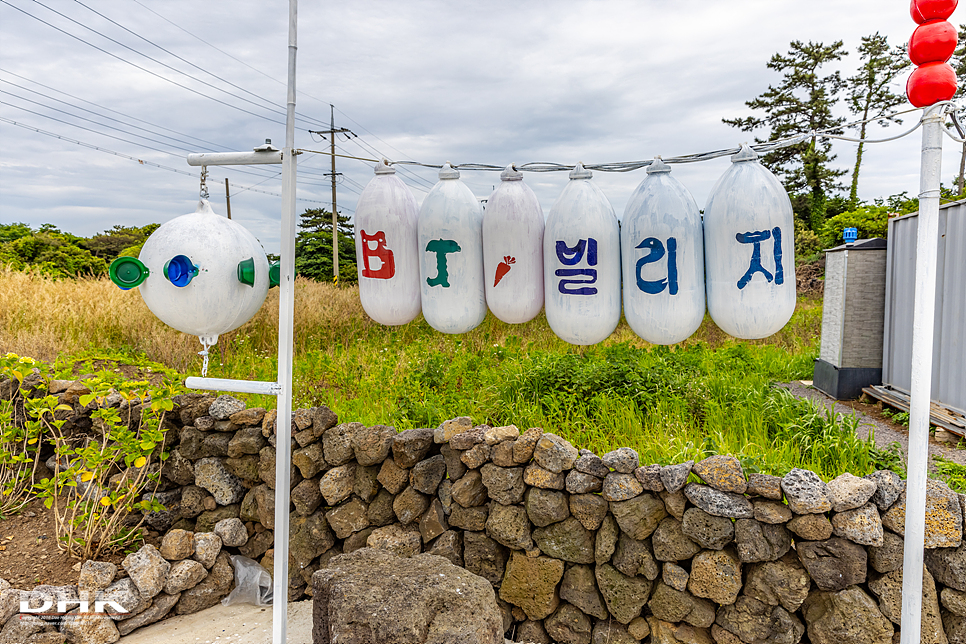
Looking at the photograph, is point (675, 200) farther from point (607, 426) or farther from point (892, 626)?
point (892, 626)

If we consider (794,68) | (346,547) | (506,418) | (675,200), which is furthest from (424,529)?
(794,68)

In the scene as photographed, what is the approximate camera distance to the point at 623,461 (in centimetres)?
280

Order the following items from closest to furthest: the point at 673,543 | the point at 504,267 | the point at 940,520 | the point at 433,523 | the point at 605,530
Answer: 1. the point at 504,267
2. the point at 940,520
3. the point at 673,543
4. the point at 605,530
5. the point at 433,523

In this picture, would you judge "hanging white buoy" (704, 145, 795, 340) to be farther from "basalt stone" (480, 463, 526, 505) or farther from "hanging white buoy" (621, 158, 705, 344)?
"basalt stone" (480, 463, 526, 505)

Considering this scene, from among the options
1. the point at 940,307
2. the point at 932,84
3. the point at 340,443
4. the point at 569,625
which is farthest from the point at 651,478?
the point at 940,307

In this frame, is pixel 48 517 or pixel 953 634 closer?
pixel 953 634

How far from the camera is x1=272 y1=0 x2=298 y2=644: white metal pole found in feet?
8.16

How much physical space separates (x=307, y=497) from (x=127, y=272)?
176 centimetres

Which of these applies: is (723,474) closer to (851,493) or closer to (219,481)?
(851,493)

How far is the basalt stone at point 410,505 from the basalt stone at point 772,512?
1781 mm

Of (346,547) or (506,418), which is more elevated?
(506,418)

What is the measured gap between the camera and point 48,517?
376 centimetres

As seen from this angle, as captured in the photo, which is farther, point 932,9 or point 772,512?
point 772,512

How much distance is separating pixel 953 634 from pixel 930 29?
266 centimetres
